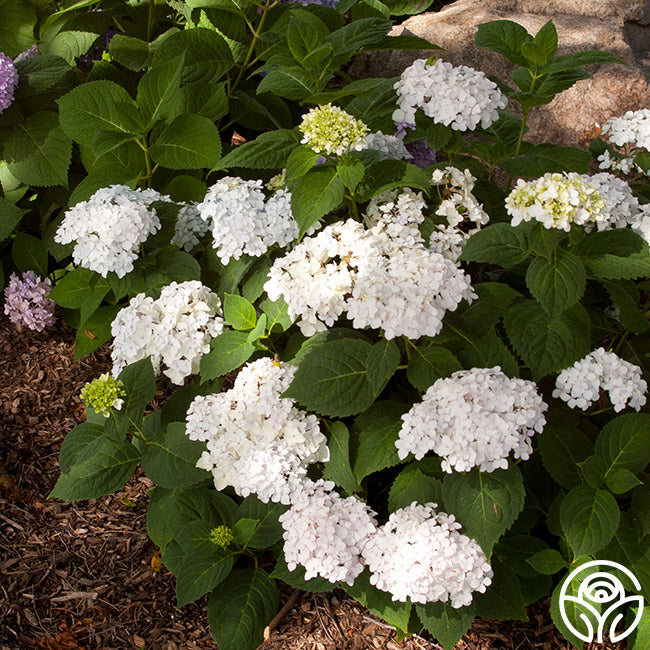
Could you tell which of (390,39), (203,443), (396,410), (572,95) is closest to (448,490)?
(396,410)

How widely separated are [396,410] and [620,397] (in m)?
0.57

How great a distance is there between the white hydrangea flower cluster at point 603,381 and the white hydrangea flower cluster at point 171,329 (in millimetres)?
972

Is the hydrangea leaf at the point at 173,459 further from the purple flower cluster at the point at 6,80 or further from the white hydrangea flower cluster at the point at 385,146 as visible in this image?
the purple flower cluster at the point at 6,80

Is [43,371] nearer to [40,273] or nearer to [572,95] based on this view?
[40,273]

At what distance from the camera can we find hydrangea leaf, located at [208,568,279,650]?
80.7 inches

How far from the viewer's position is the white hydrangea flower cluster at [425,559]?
5.72ft

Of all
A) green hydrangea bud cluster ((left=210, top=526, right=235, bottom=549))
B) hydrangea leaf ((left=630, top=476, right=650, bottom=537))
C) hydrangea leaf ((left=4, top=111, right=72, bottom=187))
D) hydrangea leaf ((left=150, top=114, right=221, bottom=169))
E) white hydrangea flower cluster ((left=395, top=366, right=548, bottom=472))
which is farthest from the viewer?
hydrangea leaf ((left=4, top=111, right=72, bottom=187))

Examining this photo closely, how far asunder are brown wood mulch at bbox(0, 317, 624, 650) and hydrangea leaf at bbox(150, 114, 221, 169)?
39.8 inches

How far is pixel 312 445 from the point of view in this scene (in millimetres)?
1982

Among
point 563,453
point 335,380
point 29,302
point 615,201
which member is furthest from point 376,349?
point 29,302

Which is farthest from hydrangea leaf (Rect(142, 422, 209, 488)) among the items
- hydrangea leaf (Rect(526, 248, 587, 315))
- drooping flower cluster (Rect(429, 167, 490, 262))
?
hydrangea leaf (Rect(526, 248, 587, 315))

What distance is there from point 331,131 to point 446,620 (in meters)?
1.24

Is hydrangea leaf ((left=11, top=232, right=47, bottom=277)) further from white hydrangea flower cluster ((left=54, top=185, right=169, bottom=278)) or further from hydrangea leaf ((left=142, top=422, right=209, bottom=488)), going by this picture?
hydrangea leaf ((left=142, top=422, right=209, bottom=488))

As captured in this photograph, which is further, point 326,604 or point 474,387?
point 326,604
